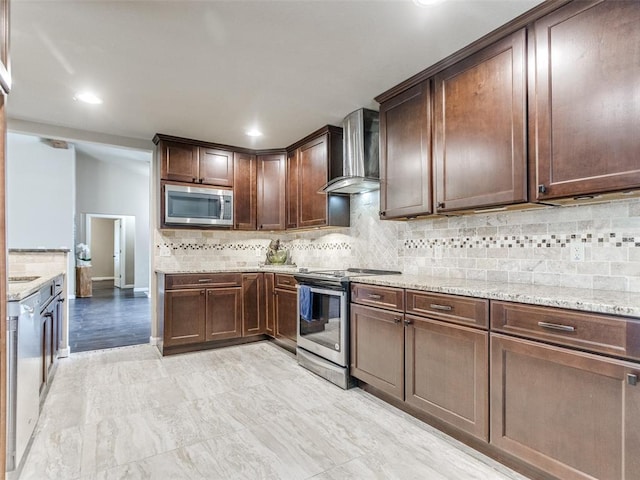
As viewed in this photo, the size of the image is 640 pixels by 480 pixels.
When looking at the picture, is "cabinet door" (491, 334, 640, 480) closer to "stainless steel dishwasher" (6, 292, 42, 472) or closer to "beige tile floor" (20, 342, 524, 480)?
"beige tile floor" (20, 342, 524, 480)

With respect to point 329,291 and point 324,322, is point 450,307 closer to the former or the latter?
point 329,291

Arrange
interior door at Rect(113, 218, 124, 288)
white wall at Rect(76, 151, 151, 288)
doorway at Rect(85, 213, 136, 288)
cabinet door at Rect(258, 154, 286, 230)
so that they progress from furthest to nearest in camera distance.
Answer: interior door at Rect(113, 218, 124, 288)
doorway at Rect(85, 213, 136, 288)
white wall at Rect(76, 151, 151, 288)
cabinet door at Rect(258, 154, 286, 230)

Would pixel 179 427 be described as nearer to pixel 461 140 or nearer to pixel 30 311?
pixel 30 311

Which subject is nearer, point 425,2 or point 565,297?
point 565,297

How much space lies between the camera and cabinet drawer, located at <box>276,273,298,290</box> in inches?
143

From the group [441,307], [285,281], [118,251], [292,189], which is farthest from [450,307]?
[118,251]

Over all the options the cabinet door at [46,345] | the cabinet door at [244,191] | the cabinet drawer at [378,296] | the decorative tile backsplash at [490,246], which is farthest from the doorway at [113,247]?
the cabinet drawer at [378,296]

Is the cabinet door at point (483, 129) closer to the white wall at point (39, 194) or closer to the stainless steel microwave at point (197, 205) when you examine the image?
the stainless steel microwave at point (197, 205)

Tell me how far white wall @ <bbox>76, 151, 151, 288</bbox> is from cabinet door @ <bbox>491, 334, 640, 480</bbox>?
30.3 feet

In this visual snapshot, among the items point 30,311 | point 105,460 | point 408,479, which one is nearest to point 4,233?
point 30,311

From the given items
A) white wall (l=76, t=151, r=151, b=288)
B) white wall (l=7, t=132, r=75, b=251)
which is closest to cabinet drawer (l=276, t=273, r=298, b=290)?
white wall (l=7, t=132, r=75, b=251)

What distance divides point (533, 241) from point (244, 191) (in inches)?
129

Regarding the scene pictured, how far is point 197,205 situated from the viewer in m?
4.07

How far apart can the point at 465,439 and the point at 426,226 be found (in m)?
1.55
